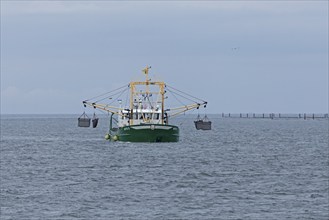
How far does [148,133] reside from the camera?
329ft

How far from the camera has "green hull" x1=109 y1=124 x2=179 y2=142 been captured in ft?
327

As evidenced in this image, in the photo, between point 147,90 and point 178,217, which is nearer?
point 178,217

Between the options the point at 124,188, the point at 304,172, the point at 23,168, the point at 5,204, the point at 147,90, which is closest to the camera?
the point at 5,204

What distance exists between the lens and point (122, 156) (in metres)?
86.6

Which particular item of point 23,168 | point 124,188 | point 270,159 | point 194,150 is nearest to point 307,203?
point 124,188

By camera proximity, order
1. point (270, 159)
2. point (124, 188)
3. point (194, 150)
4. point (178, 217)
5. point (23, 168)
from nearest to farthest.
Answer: point (178, 217) → point (124, 188) → point (23, 168) → point (270, 159) → point (194, 150)

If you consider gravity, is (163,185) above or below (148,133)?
below

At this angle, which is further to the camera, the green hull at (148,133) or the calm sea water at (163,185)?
the green hull at (148,133)

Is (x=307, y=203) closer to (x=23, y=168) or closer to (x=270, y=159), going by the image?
(x=23, y=168)

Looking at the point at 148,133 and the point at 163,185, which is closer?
the point at 163,185

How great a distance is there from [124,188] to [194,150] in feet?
148

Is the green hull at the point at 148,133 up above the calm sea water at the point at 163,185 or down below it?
above

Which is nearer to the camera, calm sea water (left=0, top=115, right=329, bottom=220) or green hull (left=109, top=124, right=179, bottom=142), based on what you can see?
calm sea water (left=0, top=115, right=329, bottom=220)

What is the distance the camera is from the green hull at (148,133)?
9975cm
